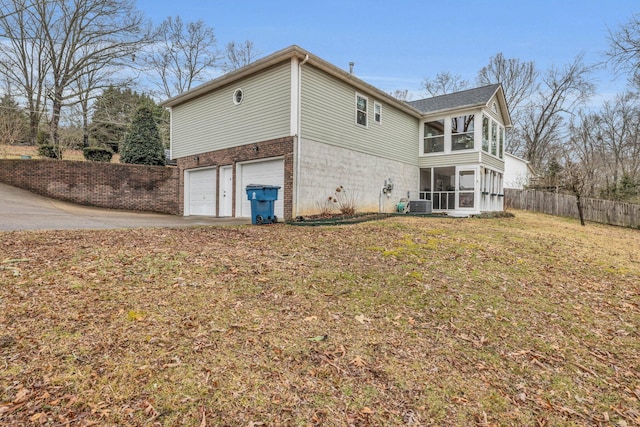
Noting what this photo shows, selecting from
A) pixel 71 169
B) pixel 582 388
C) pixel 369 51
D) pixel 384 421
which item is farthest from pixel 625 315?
pixel 369 51

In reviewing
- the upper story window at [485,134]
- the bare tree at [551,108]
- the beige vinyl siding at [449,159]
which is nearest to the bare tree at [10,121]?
the beige vinyl siding at [449,159]

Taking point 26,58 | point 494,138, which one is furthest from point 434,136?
point 26,58

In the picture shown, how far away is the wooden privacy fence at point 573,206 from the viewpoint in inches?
604

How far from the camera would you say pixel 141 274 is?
13.3 ft

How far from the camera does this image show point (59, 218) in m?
8.90

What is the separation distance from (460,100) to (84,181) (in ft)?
55.5

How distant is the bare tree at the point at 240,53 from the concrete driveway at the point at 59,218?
21403mm

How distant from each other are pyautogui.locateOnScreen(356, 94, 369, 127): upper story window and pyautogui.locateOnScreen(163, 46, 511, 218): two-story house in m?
0.06

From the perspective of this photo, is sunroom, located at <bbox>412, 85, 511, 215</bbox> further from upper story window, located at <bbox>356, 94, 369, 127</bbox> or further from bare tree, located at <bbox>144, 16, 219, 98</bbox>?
bare tree, located at <bbox>144, 16, 219, 98</bbox>

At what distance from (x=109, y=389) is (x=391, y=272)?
366cm

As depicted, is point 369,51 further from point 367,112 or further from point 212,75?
point 212,75

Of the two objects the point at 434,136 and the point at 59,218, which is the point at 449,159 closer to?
the point at 434,136

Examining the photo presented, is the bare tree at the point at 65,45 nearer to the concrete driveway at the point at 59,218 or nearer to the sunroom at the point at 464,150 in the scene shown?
the concrete driveway at the point at 59,218

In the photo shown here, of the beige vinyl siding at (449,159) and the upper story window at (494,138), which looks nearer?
the beige vinyl siding at (449,159)
